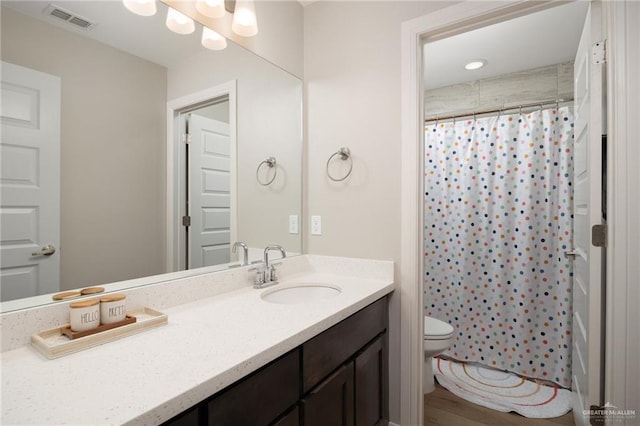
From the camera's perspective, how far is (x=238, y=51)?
1545 mm

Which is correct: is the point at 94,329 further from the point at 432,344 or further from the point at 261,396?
the point at 432,344

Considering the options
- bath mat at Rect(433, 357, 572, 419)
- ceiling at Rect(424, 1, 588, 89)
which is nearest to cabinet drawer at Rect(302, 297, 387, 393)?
bath mat at Rect(433, 357, 572, 419)

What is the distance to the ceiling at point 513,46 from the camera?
6.39 ft

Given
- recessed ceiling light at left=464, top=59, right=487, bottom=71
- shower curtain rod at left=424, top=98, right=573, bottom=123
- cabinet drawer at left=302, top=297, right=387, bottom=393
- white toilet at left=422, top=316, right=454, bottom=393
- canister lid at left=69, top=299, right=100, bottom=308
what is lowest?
white toilet at left=422, top=316, right=454, bottom=393

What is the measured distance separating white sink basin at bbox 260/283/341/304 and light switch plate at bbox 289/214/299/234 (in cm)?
39

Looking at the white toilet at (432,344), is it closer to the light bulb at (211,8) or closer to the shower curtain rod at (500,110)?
the shower curtain rod at (500,110)

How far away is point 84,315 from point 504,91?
3.11 meters

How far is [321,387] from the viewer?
3.53ft

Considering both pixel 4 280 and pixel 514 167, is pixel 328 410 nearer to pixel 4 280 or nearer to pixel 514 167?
pixel 4 280

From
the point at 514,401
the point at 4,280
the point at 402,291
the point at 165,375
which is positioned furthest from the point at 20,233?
the point at 514,401

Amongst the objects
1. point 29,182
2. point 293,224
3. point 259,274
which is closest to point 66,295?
point 29,182

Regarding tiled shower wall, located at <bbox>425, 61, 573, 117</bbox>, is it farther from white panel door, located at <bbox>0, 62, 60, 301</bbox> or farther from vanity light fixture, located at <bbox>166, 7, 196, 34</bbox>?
white panel door, located at <bbox>0, 62, 60, 301</bbox>

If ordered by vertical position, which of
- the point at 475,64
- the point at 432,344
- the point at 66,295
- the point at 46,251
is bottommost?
the point at 432,344

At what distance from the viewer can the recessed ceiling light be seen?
2.46 meters
